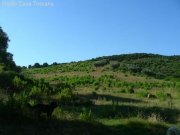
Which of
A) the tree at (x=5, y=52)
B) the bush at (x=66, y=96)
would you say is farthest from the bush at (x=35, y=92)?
the tree at (x=5, y=52)

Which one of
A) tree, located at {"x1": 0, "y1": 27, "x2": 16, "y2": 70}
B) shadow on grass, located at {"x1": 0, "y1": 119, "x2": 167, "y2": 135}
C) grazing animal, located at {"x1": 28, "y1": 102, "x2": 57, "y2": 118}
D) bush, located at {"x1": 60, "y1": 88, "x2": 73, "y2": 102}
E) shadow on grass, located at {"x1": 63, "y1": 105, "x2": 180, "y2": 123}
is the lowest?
shadow on grass, located at {"x1": 0, "y1": 119, "x2": 167, "y2": 135}

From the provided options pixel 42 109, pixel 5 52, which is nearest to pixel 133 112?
pixel 42 109

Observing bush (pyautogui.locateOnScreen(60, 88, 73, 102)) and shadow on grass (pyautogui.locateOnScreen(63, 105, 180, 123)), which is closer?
shadow on grass (pyautogui.locateOnScreen(63, 105, 180, 123))

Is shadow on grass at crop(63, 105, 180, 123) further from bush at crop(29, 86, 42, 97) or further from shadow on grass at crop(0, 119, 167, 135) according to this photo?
bush at crop(29, 86, 42, 97)

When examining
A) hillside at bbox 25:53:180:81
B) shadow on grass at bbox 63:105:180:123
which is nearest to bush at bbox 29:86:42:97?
shadow on grass at bbox 63:105:180:123

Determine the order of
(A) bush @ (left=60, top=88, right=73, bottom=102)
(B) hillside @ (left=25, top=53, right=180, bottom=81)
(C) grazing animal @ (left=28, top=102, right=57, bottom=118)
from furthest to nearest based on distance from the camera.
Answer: (B) hillside @ (left=25, top=53, right=180, bottom=81) → (A) bush @ (left=60, top=88, right=73, bottom=102) → (C) grazing animal @ (left=28, top=102, right=57, bottom=118)

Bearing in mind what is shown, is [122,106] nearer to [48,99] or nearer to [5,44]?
[48,99]

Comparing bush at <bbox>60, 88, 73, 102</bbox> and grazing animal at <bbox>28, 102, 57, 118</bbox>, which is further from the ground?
bush at <bbox>60, 88, 73, 102</bbox>

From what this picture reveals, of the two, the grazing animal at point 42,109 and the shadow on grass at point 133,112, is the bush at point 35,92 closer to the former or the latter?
the shadow on grass at point 133,112

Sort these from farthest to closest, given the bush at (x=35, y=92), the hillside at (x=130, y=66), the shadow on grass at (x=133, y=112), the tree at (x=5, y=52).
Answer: the hillside at (x=130, y=66)
the tree at (x=5, y=52)
the bush at (x=35, y=92)
the shadow on grass at (x=133, y=112)

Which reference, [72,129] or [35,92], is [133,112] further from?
[72,129]

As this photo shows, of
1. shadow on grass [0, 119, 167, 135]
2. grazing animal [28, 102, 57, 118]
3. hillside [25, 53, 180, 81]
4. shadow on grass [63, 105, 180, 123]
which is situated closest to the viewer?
shadow on grass [0, 119, 167, 135]

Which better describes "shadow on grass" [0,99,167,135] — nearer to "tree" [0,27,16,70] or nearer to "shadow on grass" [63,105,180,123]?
"shadow on grass" [63,105,180,123]

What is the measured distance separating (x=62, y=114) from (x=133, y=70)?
222ft
